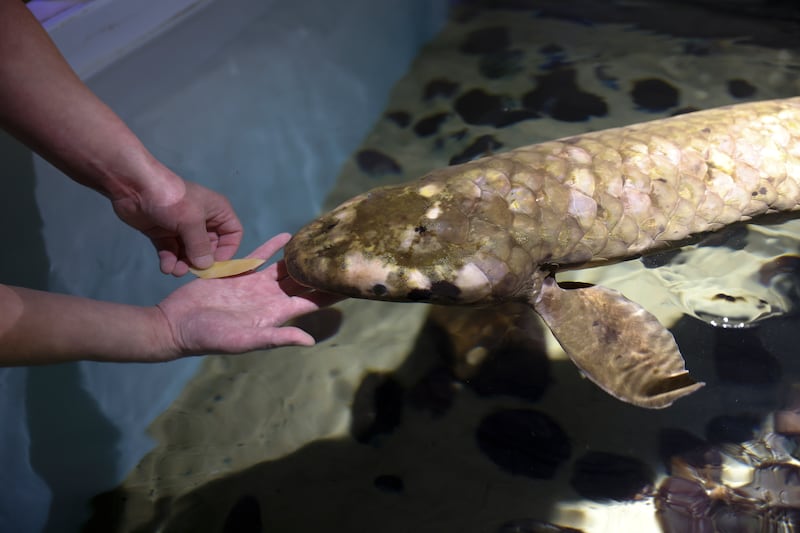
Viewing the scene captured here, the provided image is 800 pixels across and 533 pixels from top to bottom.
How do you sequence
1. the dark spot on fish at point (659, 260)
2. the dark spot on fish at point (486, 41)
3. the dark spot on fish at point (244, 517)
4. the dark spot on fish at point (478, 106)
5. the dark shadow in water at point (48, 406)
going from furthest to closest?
the dark spot on fish at point (486, 41) → the dark spot on fish at point (478, 106) → the dark spot on fish at point (659, 260) → the dark shadow in water at point (48, 406) → the dark spot on fish at point (244, 517)

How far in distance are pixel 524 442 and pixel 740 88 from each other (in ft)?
9.89

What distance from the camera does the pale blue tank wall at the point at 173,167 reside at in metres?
2.80

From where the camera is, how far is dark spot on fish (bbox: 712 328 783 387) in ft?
8.63

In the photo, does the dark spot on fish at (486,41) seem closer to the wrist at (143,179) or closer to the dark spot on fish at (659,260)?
the dark spot on fish at (659,260)

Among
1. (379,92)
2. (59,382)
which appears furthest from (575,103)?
(59,382)

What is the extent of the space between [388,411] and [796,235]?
234 centimetres

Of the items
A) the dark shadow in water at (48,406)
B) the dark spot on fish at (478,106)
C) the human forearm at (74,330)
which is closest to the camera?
the human forearm at (74,330)

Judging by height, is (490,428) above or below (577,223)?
below

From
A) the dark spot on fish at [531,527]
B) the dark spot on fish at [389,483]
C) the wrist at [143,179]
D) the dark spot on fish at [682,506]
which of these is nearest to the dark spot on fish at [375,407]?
the dark spot on fish at [389,483]

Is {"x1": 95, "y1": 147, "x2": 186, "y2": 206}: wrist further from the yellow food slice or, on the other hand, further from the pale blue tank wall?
the pale blue tank wall

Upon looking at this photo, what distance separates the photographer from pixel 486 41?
4887mm

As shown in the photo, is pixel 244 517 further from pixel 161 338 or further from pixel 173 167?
pixel 173 167

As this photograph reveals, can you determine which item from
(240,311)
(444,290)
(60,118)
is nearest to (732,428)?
(444,290)

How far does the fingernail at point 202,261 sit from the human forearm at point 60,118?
29 cm
